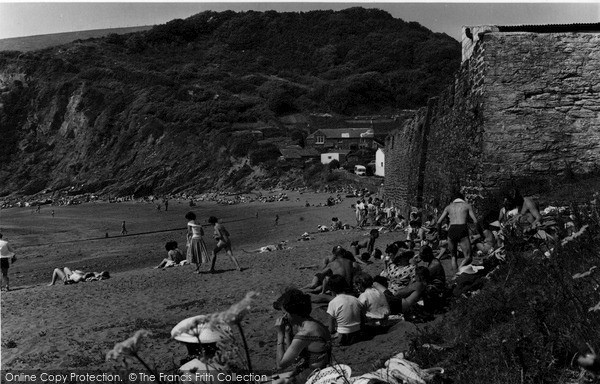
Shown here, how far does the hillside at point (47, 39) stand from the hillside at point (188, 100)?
7743mm

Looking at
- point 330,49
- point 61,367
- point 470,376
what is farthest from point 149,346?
point 330,49

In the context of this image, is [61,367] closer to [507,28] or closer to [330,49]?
[507,28]

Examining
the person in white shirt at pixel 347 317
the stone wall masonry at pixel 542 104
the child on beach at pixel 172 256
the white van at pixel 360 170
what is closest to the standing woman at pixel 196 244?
the child on beach at pixel 172 256

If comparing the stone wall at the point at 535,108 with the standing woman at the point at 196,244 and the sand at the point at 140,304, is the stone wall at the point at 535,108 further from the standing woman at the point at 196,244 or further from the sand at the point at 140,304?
the standing woman at the point at 196,244

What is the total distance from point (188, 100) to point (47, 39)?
206ft

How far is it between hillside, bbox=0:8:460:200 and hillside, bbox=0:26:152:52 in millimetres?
7743

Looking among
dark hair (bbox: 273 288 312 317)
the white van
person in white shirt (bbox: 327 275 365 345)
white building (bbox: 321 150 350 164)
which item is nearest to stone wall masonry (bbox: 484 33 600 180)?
person in white shirt (bbox: 327 275 365 345)

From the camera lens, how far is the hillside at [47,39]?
12181cm

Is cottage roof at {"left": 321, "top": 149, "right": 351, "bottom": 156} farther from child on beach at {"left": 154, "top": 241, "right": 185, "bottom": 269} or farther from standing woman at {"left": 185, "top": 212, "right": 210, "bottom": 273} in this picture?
standing woman at {"left": 185, "top": 212, "right": 210, "bottom": 273}

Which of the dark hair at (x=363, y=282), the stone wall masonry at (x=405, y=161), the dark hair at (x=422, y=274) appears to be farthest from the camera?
the stone wall masonry at (x=405, y=161)

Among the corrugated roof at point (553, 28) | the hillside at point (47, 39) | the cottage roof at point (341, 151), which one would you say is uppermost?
the hillside at point (47, 39)

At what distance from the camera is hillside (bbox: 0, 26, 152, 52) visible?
121812 millimetres

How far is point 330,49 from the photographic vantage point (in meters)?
137

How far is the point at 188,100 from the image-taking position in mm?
96688
